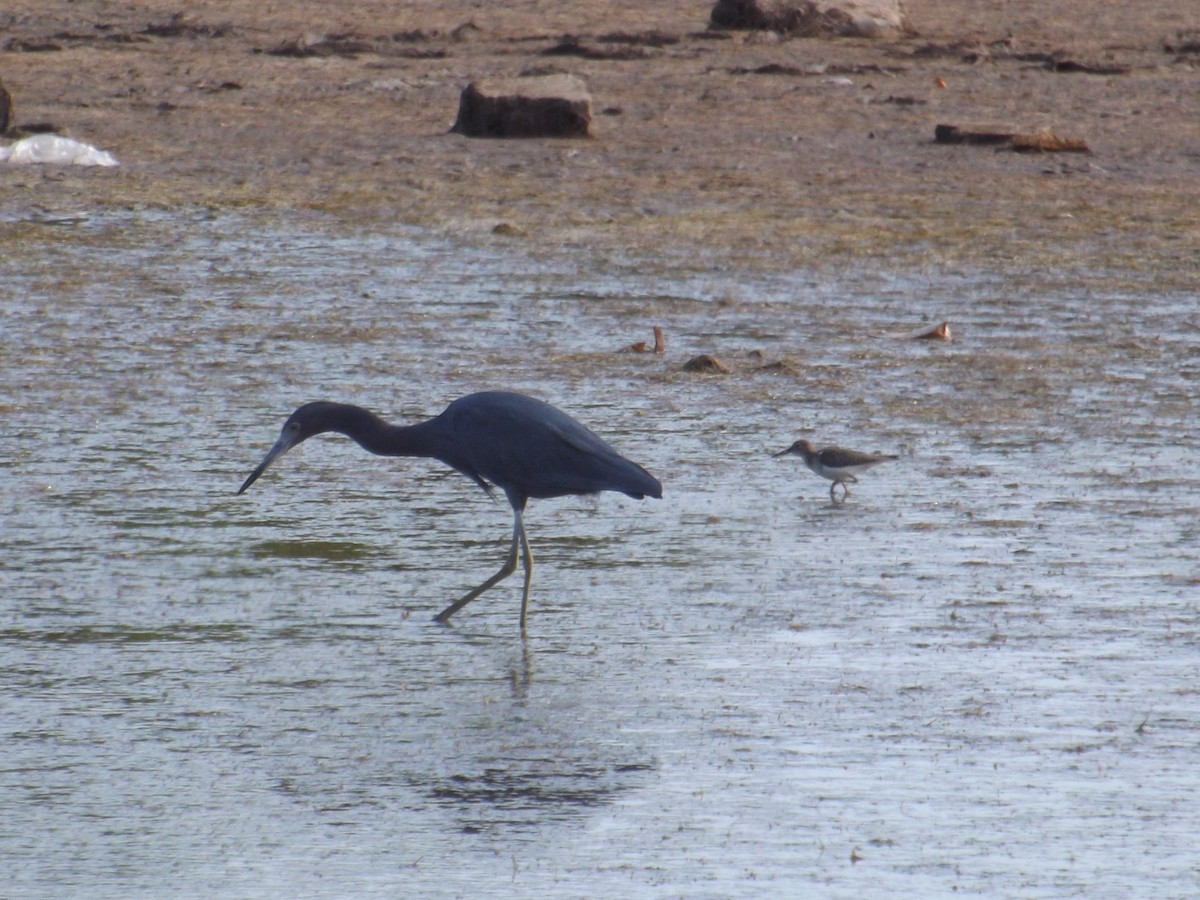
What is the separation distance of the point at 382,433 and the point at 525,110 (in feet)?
33.5

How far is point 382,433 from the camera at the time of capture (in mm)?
7297

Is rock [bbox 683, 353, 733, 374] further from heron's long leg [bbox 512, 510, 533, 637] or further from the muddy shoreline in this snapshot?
heron's long leg [bbox 512, 510, 533, 637]

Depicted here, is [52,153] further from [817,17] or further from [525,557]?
[525,557]

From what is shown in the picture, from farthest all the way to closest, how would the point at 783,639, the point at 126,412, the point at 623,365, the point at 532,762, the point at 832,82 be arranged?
the point at 832,82
the point at 623,365
the point at 126,412
the point at 783,639
the point at 532,762

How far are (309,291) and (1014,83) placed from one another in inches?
386

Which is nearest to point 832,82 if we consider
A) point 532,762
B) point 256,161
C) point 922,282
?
point 256,161

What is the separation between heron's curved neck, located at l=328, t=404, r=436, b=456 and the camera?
7.20 metres

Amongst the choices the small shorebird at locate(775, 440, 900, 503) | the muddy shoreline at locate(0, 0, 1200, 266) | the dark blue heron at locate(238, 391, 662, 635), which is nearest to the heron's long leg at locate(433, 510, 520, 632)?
the dark blue heron at locate(238, 391, 662, 635)

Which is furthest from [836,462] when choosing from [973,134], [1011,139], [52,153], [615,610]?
[52,153]

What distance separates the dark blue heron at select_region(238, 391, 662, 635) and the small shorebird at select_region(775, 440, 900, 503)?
1485 millimetres

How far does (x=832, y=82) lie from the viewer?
64.7ft

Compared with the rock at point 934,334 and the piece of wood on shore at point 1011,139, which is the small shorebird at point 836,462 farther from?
the piece of wood on shore at point 1011,139

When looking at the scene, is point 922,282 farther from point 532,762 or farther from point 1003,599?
point 532,762

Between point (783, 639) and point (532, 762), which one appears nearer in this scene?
point (532, 762)
